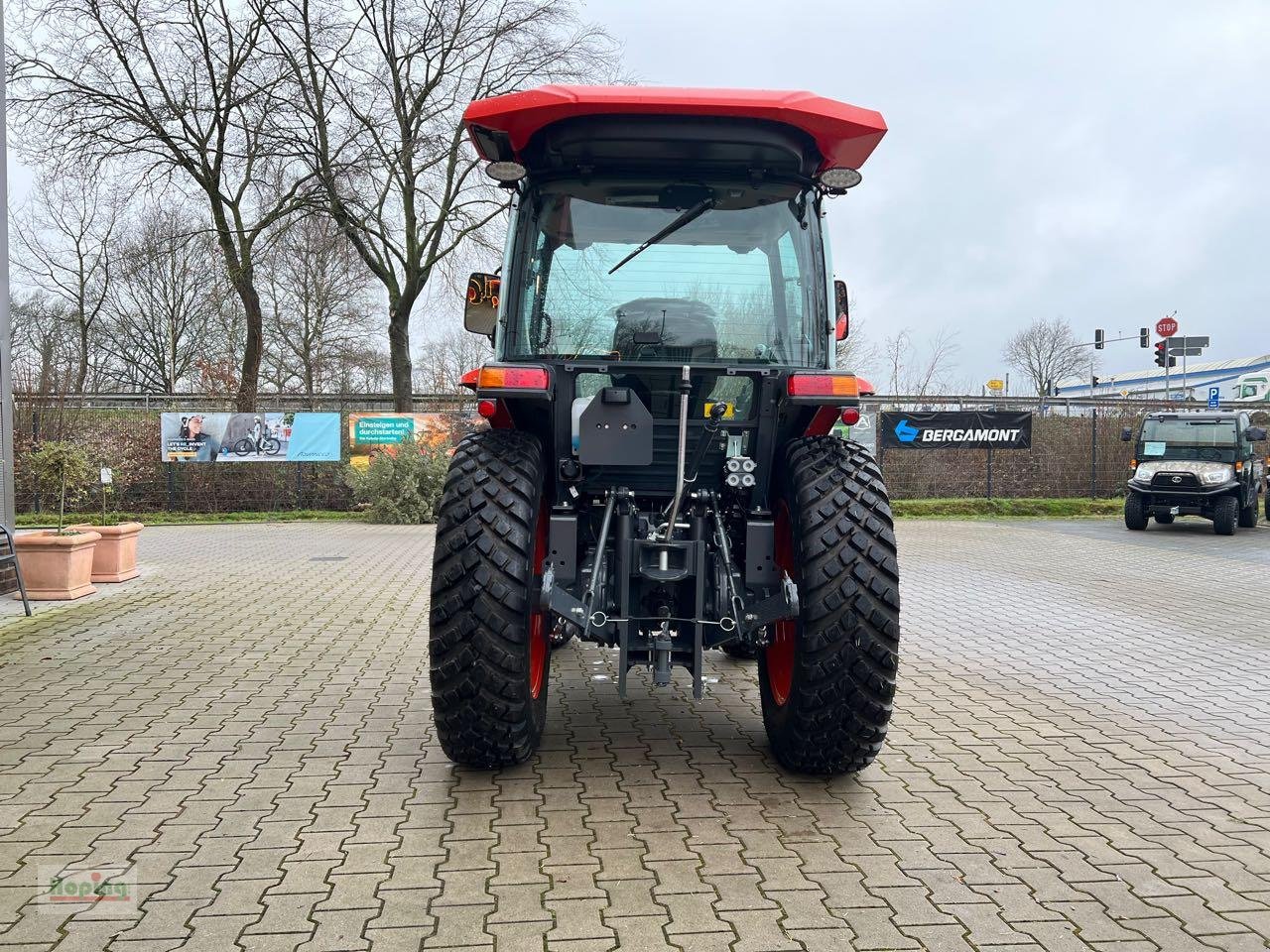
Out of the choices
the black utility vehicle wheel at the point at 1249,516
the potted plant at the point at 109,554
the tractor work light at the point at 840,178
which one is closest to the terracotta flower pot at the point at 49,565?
the potted plant at the point at 109,554

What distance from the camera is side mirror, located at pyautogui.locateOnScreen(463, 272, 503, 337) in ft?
15.9

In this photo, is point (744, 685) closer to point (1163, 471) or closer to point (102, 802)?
point (102, 802)

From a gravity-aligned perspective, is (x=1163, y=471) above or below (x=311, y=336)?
below

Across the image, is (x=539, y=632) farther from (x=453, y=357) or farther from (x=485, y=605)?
(x=453, y=357)

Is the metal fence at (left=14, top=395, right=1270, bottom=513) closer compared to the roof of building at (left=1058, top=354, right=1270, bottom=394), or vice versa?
the metal fence at (left=14, top=395, right=1270, bottom=513)

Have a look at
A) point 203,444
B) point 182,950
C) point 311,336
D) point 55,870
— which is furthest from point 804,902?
point 311,336

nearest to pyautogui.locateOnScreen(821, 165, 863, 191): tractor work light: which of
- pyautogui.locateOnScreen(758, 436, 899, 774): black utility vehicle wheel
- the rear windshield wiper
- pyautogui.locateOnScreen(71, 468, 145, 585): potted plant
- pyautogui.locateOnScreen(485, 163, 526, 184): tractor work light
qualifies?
the rear windshield wiper

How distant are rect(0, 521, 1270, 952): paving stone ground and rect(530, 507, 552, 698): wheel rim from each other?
408 mm

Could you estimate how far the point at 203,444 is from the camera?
60.2ft

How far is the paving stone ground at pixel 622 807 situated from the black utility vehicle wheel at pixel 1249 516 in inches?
452

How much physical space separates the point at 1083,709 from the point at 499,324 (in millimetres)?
Result: 3860

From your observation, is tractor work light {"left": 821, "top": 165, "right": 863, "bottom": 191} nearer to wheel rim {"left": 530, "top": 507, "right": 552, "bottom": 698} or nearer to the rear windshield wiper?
the rear windshield wiper

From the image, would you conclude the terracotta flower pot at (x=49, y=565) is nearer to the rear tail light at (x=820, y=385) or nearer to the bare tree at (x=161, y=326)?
the rear tail light at (x=820, y=385)

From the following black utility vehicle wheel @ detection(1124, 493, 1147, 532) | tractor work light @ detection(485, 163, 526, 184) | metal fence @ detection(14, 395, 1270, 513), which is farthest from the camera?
metal fence @ detection(14, 395, 1270, 513)
